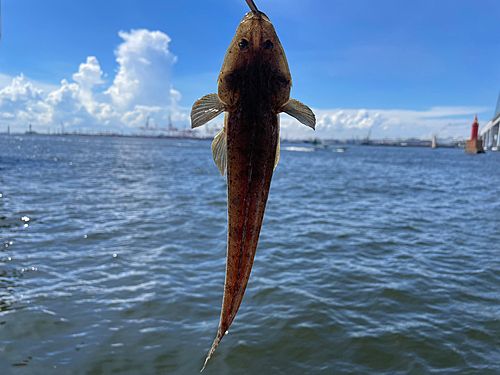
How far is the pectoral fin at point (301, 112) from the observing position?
243 centimetres

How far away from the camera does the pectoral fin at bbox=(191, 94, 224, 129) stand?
2.38m

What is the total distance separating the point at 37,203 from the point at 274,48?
2240 cm

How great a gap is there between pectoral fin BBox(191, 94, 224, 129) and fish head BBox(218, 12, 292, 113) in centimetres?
4

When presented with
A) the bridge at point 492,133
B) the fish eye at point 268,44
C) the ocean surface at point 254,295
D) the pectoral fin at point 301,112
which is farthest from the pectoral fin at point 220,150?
the bridge at point 492,133

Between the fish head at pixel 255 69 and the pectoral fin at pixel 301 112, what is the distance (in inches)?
2.4

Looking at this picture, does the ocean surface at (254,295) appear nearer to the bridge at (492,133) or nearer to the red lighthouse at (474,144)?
the red lighthouse at (474,144)

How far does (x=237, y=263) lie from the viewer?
96.0 inches

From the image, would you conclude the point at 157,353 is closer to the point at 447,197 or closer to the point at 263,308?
the point at 263,308

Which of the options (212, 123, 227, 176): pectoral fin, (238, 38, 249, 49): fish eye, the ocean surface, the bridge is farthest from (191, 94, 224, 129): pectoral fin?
the bridge

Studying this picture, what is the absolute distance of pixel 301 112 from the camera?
97.0 inches

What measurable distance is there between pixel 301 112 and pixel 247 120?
38 cm

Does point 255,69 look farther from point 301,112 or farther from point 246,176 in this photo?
point 246,176

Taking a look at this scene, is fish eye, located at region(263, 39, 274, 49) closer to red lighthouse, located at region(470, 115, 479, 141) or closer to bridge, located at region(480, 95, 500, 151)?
red lighthouse, located at region(470, 115, 479, 141)

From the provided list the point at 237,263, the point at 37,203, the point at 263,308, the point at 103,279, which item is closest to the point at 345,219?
the point at 263,308
